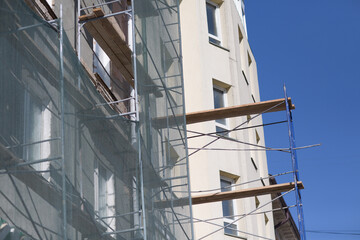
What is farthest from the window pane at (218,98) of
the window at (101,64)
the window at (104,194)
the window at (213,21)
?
the window at (104,194)

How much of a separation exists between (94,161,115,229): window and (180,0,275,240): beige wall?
338 inches

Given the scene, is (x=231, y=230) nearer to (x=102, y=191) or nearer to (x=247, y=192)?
(x=247, y=192)

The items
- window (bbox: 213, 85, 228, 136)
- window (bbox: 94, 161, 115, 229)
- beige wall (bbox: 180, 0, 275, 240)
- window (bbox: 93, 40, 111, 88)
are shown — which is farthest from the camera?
window (bbox: 213, 85, 228, 136)

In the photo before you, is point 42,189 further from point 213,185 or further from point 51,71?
point 213,185

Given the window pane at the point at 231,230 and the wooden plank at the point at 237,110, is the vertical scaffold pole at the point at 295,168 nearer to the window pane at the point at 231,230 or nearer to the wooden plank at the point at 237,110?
the wooden plank at the point at 237,110

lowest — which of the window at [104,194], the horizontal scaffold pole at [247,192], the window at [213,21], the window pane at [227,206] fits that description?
the window at [104,194]

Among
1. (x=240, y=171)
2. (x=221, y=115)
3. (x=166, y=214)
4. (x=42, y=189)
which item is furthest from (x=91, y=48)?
(x=42, y=189)

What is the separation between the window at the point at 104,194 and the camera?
26.7 feet

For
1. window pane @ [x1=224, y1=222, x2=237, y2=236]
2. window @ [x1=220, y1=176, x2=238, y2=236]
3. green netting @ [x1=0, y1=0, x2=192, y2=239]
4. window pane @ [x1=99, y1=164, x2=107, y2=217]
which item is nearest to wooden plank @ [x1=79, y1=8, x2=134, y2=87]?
green netting @ [x1=0, y1=0, x2=192, y2=239]

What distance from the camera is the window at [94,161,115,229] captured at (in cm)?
814

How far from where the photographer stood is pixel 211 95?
1856cm

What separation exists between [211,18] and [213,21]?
10 cm

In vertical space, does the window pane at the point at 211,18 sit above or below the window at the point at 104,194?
above

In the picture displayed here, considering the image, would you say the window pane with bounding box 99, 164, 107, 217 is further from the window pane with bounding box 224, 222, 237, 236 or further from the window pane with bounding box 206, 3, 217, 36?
the window pane with bounding box 206, 3, 217, 36
